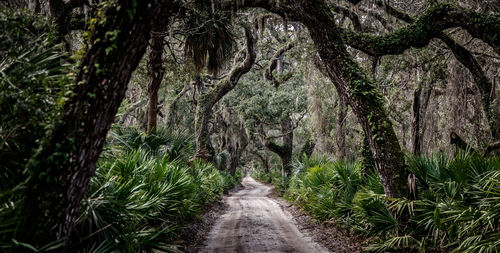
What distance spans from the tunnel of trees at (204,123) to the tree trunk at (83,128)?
0.03ft

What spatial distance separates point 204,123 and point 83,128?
35.0ft

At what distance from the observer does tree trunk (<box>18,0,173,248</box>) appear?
2.44 meters

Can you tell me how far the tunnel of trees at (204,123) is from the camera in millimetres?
2646

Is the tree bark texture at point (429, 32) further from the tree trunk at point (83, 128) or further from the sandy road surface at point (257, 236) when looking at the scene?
the tree trunk at point (83, 128)

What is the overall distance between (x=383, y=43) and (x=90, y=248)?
21.2 feet

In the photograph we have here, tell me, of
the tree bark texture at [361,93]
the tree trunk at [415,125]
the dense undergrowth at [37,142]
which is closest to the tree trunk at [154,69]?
the tree bark texture at [361,93]

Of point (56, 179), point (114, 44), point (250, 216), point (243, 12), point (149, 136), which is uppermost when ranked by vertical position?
point (243, 12)

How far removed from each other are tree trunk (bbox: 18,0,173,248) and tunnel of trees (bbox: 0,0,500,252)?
0.01 metres

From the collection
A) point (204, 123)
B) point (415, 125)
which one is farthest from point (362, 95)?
point (204, 123)

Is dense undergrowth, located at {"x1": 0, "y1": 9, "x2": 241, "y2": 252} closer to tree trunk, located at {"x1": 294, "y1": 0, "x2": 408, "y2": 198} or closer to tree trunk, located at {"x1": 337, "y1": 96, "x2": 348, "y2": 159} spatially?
tree trunk, located at {"x1": 294, "y1": 0, "x2": 408, "y2": 198}

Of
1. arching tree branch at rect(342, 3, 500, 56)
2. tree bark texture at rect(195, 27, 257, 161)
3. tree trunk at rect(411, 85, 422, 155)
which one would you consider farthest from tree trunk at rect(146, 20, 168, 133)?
tree trunk at rect(411, 85, 422, 155)

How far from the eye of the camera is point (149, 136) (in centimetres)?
789

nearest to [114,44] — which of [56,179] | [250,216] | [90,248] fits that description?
[56,179]

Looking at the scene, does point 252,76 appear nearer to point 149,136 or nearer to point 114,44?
point 149,136
